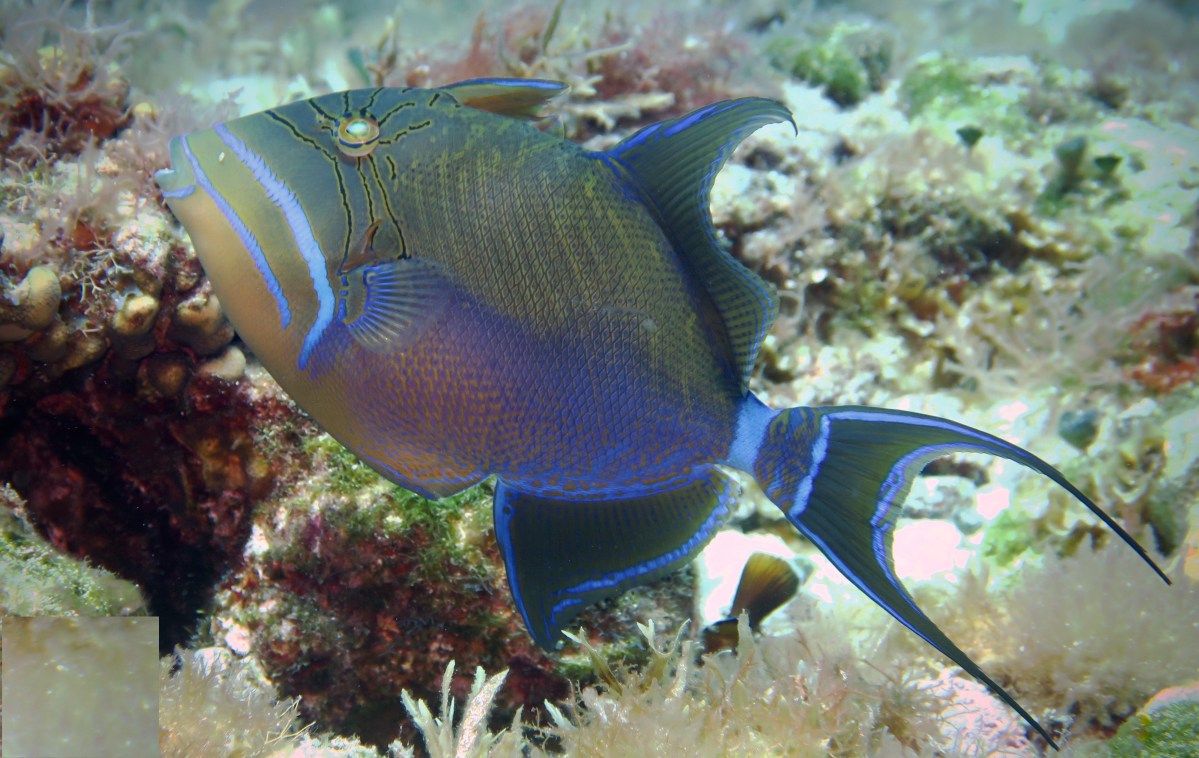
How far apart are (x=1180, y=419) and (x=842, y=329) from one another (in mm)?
1675

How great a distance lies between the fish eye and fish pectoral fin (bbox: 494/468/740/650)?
776 mm

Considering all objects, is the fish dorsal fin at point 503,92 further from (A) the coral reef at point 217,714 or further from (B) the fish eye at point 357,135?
(A) the coral reef at point 217,714

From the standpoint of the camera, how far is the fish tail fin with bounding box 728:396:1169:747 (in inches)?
50.4

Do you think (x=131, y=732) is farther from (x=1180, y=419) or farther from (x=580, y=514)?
(x=1180, y=419)

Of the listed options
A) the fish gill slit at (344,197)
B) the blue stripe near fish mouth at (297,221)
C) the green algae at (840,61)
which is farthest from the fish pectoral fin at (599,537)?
the green algae at (840,61)

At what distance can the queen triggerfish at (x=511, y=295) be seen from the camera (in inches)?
53.5

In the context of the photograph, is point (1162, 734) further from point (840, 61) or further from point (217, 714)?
point (840, 61)

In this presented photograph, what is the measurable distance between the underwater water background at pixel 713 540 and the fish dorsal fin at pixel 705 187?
63 centimetres

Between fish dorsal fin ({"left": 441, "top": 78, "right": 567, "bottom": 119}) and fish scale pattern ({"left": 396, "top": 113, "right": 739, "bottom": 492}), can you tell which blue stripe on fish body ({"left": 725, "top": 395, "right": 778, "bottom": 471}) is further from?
fish dorsal fin ({"left": 441, "top": 78, "right": 567, "bottom": 119})

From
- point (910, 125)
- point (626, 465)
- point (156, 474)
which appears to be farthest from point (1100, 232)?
point (156, 474)

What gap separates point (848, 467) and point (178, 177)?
150cm

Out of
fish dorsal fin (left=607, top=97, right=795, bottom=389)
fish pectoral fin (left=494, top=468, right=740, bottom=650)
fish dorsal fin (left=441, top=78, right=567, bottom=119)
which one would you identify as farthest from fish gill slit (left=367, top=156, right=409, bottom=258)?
fish pectoral fin (left=494, top=468, right=740, bottom=650)

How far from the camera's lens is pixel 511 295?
4.50 ft

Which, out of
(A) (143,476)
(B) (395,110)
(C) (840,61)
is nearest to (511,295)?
(B) (395,110)
